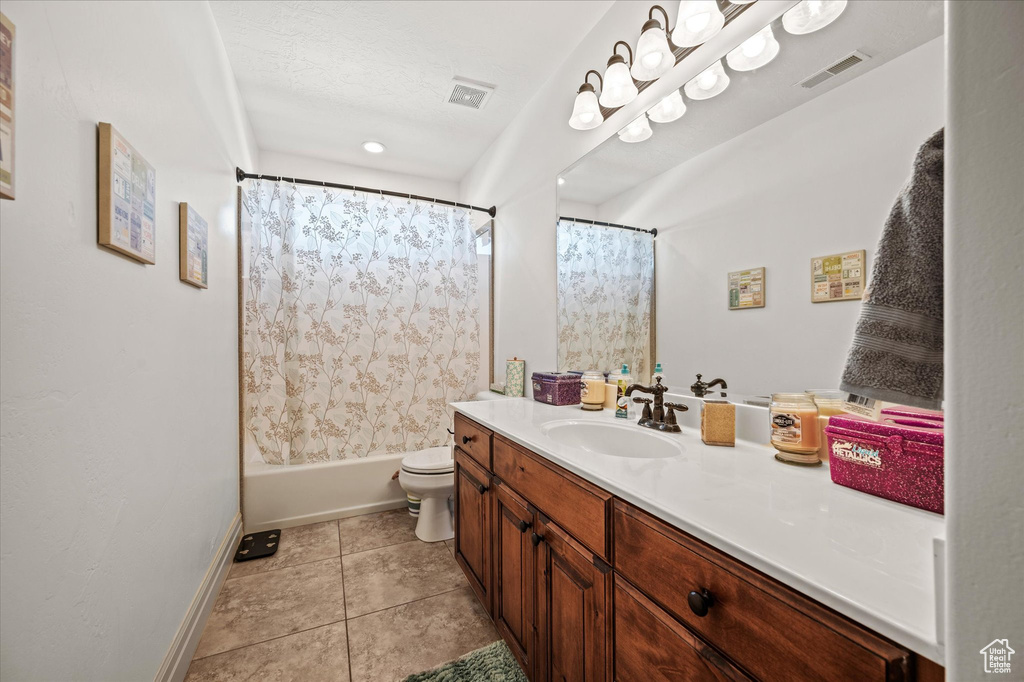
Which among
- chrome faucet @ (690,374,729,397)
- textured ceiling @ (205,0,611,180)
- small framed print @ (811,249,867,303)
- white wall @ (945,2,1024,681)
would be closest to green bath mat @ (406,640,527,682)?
chrome faucet @ (690,374,729,397)

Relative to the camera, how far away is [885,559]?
536mm

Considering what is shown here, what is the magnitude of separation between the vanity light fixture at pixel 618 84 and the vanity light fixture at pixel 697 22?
27 cm

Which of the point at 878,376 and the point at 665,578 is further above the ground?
the point at 878,376

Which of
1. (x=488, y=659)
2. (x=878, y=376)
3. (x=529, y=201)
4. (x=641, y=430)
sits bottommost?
(x=488, y=659)

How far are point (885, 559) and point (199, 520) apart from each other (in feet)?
6.62

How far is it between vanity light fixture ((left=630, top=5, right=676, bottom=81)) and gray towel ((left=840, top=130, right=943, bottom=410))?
1064 mm

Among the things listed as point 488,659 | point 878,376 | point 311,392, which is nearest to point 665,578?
point 878,376

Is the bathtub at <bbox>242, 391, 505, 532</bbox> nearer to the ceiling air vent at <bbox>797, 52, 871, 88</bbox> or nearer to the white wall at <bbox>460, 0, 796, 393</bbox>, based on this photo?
the white wall at <bbox>460, 0, 796, 393</bbox>

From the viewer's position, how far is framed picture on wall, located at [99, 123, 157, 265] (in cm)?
91

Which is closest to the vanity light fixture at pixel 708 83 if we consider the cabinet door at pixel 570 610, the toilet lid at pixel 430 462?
the cabinet door at pixel 570 610

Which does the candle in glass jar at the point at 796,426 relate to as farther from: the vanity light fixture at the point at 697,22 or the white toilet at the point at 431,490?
the white toilet at the point at 431,490

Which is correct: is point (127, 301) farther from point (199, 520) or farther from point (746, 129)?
point (746, 129)

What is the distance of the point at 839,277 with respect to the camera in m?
0.95

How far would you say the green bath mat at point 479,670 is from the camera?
1.32 meters
